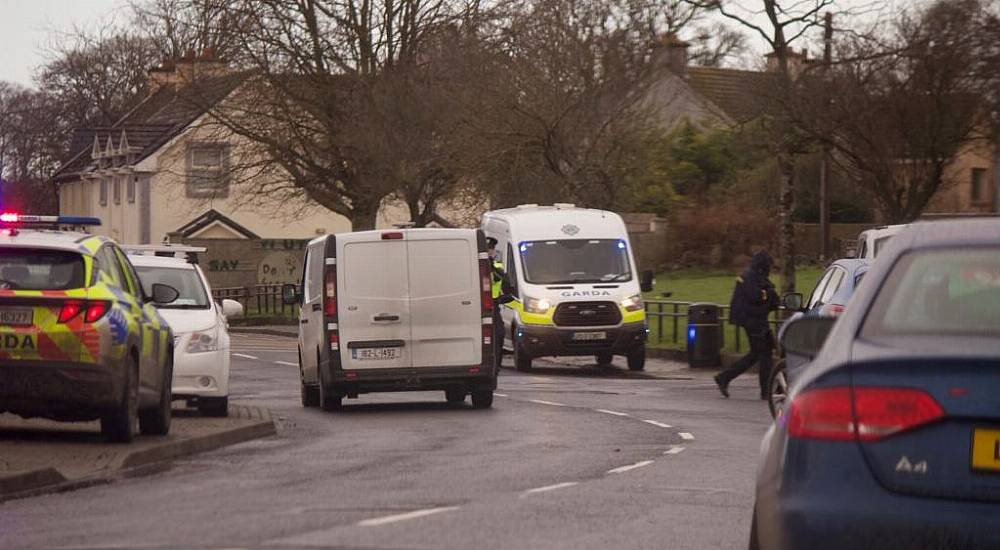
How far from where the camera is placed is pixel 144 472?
13.2 m

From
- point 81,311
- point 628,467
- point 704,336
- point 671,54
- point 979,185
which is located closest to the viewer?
point 628,467

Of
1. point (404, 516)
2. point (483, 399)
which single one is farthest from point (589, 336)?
point (404, 516)

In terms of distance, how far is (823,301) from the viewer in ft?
65.5

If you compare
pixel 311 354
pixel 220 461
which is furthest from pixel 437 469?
pixel 311 354

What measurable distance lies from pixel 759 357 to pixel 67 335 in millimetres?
11702

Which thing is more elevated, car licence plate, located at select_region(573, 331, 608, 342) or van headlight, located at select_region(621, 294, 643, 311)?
van headlight, located at select_region(621, 294, 643, 311)

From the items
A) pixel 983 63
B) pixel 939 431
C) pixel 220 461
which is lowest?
pixel 220 461

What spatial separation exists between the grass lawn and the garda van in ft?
7.62

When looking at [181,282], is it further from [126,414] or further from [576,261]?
[576,261]

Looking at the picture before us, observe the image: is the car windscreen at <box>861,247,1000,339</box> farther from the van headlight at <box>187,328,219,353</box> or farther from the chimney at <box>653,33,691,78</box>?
the chimney at <box>653,33,691,78</box>

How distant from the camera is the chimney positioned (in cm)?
3969

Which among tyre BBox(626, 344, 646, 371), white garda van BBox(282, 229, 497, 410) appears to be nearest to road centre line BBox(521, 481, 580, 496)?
white garda van BBox(282, 229, 497, 410)

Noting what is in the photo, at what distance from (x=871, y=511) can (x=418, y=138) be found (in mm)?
45581

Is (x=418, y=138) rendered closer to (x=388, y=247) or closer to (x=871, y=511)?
(x=388, y=247)
